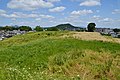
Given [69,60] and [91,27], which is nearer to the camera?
[69,60]

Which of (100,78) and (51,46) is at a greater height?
(51,46)

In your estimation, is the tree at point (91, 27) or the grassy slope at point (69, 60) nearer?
the grassy slope at point (69, 60)

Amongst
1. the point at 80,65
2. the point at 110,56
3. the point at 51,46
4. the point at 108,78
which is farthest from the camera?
the point at 51,46

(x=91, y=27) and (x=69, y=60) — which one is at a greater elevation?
(x=91, y=27)

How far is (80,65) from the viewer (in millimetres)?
10898

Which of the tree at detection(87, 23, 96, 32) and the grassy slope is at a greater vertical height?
the tree at detection(87, 23, 96, 32)

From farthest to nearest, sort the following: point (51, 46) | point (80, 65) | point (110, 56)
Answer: point (51, 46)
point (110, 56)
point (80, 65)

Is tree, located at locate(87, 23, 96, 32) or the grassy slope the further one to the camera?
tree, located at locate(87, 23, 96, 32)

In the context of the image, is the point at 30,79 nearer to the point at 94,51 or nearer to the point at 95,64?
the point at 95,64

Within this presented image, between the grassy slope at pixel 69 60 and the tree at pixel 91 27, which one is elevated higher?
the tree at pixel 91 27

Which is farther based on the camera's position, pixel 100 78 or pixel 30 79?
pixel 100 78

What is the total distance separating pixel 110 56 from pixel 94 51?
0.86 m

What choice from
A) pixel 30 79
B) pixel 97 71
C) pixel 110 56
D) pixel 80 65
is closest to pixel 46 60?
pixel 80 65

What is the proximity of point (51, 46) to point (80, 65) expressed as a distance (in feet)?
8.72
